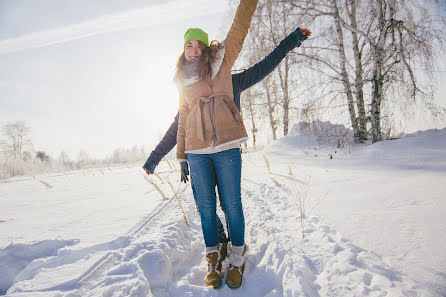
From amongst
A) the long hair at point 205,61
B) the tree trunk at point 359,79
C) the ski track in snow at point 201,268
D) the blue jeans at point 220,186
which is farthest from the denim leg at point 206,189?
the tree trunk at point 359,79

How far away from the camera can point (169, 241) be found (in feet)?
5.55

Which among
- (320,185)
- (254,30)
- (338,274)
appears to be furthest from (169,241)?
(254,30)

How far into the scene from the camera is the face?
4.37 feet

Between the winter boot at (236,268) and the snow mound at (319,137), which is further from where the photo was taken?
the snow mound at (319,137)

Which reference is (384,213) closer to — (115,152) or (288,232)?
(288,232)

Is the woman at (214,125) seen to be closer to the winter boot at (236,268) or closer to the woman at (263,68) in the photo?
the winter boot at (236,268)

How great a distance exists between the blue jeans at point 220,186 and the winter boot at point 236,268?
0.14 ft

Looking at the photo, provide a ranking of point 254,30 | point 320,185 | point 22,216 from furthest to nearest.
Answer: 1. point 254,30
2. point 320,185
3. point 22,216

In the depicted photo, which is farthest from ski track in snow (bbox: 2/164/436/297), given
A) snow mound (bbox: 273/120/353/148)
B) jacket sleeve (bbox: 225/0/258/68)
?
snow mound (bbox: 273/120/353/148)

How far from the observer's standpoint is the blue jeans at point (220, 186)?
4.16 feet

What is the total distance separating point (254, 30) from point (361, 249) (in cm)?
954

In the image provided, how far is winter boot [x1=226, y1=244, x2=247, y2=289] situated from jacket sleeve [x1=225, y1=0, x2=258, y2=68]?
1274 millimetres

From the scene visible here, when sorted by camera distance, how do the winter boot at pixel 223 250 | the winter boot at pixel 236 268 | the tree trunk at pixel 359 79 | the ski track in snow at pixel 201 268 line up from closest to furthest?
1. the ski track in snow at pixel 201 268
2. the winter boot at pixel 236 268
3. the winter boot at pixel 223 250
4. the tree trunk at pixel 359 79

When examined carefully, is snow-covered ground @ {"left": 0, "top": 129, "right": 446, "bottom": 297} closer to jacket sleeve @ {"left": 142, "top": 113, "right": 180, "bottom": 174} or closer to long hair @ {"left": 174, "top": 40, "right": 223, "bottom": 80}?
jacket sleeve @ {"left": 142, "top": 113, "right": 180, "bottom": 174}
